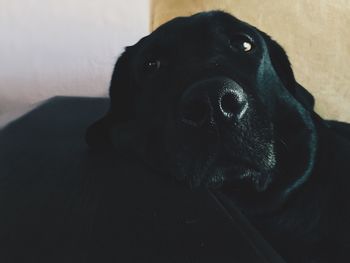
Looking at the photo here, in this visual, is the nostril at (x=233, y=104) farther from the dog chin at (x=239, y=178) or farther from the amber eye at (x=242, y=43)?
the amber eye at (x=242, y=43)

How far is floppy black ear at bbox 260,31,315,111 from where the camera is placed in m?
0.92

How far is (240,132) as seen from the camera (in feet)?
2.05

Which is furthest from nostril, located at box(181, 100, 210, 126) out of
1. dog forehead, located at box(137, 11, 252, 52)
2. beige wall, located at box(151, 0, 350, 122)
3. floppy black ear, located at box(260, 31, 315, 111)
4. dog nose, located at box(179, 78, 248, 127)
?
beige wall, located at box(151, 0, 350, 122)

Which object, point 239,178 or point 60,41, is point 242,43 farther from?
point 60,41

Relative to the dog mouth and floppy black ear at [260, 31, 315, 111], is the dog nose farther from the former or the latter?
floppy black ear at [260, 31, 315, 111]

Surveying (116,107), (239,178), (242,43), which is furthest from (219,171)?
(116,107)

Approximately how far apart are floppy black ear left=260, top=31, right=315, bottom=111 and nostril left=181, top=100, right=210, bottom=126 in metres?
0.35

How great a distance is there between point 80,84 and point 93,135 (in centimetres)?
55

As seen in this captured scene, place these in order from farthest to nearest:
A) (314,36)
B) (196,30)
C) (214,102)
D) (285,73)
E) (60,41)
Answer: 1. (60,41)
2. (314,36)
3. (285,73)
4. (196,30)
5. (214,102)

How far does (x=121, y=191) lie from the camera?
2.23 ft

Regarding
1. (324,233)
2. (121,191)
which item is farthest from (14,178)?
(324,233)

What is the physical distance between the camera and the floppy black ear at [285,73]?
0.92 m

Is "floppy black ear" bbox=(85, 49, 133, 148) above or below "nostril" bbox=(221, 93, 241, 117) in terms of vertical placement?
below

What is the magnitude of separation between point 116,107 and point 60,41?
18.0 inches
